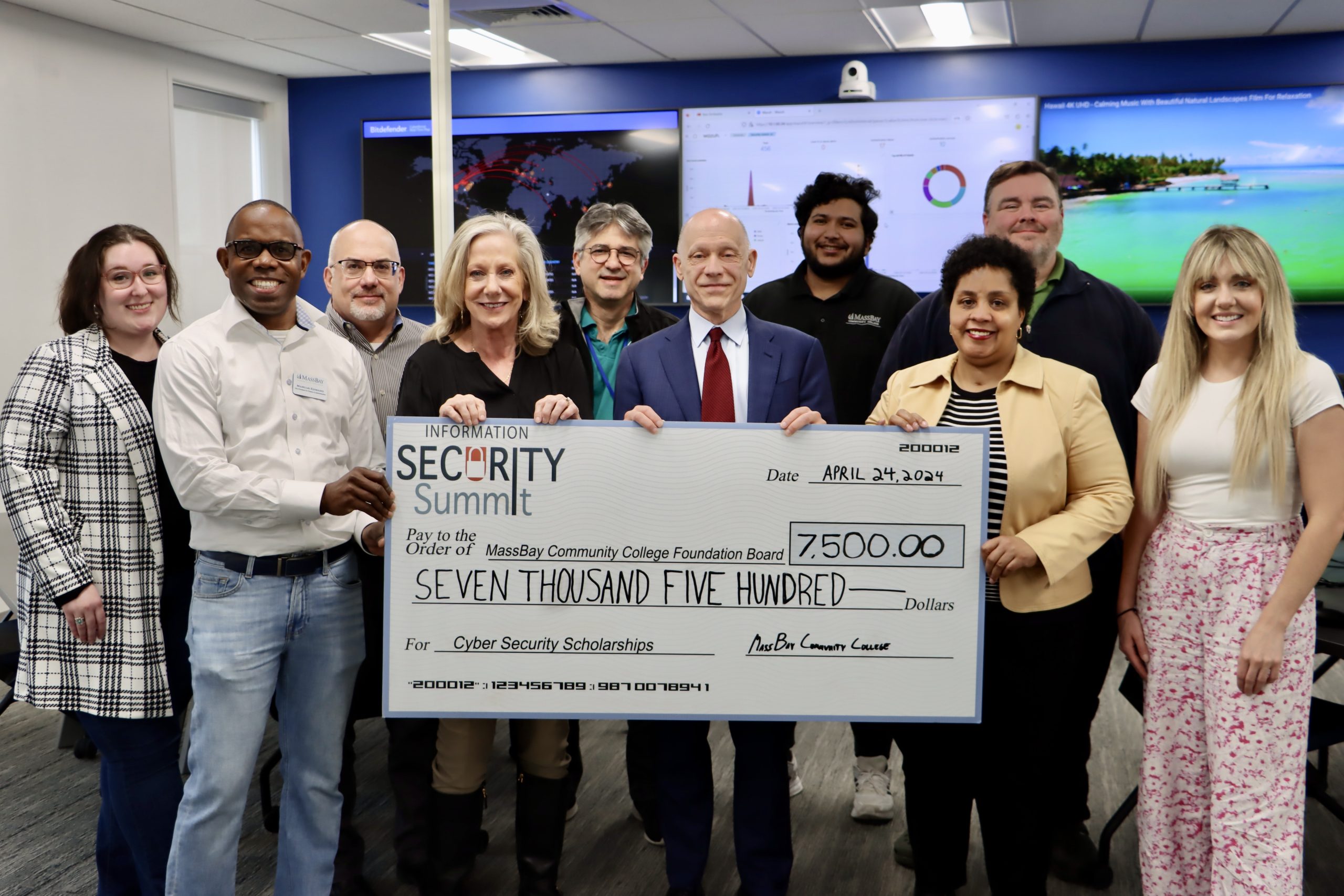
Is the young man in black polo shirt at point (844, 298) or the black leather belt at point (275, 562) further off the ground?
the young man in black polo shirt at point (844, 298)

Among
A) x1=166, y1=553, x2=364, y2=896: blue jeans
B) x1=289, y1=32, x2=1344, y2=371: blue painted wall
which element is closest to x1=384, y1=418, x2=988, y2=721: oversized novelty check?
x1=166, y1=553, x2=364, y2=896: blue jeans

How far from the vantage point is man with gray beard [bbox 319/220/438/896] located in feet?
7.88

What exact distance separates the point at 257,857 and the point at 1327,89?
18.9ft

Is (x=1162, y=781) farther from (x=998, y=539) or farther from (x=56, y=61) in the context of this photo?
(x=56, y=61)

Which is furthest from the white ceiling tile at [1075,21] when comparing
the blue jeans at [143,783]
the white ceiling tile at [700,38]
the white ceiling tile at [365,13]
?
the blue jeans at [143,783]

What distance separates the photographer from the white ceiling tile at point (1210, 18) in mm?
4555

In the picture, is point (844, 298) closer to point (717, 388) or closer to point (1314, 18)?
point (717, 388)

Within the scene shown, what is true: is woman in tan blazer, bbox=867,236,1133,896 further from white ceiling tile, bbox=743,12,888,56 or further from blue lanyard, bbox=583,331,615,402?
white ceiling tile, bbox=743,12,888,56

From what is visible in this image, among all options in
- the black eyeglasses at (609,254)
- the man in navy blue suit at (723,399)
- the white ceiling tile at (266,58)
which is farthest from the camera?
the white ceiling tile at (266,58)

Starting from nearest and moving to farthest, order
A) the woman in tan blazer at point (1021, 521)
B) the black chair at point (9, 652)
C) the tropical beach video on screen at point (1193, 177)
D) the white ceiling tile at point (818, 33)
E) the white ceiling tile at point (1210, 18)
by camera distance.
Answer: the woman in tan blazer at point (1021, 521)
the black chair at point (9, 652)
the white ceiling tile at point (1210, 18)
the white ceiling tile at point (818, 33)
the tropical beach video on screen at point (1193, 177)

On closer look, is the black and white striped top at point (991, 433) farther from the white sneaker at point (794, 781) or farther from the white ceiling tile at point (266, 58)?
the white ceiling tile at point (266, 58)

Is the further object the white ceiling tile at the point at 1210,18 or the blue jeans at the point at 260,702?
the white ceiling tile at the point at 1210,18

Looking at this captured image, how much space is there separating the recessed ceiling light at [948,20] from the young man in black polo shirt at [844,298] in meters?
2.13

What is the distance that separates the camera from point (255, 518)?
1860mm
